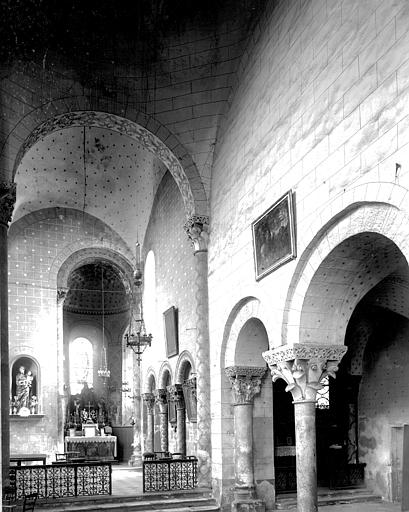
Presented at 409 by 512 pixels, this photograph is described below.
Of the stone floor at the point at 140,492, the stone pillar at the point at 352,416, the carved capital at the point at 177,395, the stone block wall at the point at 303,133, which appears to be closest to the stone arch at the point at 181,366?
the carved capital at the point at 177,395

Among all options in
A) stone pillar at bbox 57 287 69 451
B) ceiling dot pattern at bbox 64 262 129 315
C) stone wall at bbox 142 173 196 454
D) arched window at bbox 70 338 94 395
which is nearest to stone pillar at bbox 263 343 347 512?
stone wall at bbox 142 173 196 454

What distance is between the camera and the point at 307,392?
37.0 feet

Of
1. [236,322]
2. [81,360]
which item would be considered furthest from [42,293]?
[236,322]

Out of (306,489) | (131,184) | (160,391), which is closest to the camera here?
(306,489)

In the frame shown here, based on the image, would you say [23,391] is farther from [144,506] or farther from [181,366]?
[144,506]

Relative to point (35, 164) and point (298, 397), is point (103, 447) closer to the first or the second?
point (35, 164)

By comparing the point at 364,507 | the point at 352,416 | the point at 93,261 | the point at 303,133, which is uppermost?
the point at 303,133

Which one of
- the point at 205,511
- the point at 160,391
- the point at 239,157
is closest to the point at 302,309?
the point at 239,157

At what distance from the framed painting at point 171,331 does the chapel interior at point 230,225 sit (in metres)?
0.09

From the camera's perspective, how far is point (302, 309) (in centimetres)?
1126

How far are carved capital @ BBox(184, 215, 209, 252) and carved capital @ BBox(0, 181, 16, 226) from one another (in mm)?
4230

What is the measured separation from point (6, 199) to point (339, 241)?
7.72 m

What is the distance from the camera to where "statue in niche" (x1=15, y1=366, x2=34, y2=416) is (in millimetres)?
23859

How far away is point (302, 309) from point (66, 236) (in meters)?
16.5
